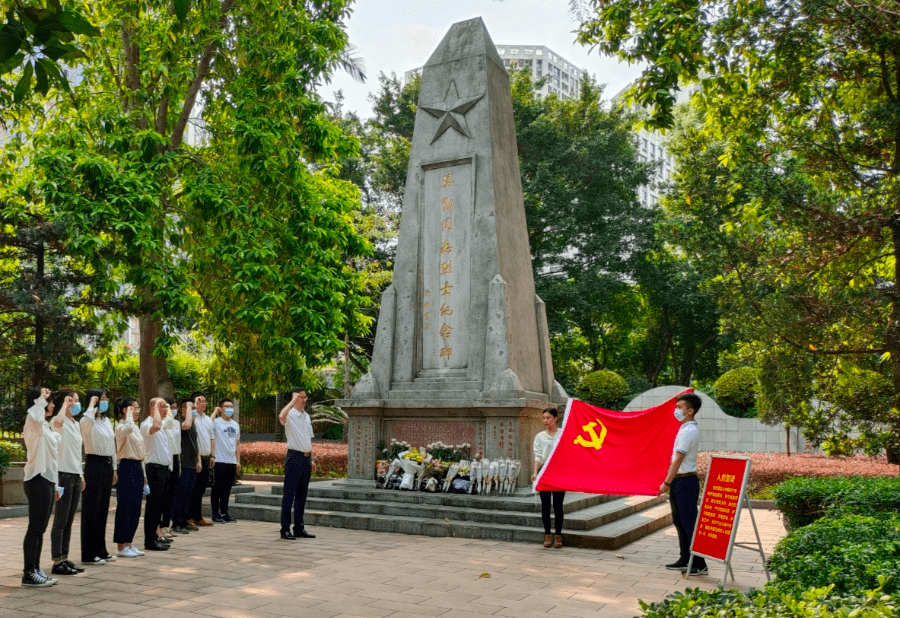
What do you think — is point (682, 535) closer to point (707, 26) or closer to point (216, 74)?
point (707, 26)

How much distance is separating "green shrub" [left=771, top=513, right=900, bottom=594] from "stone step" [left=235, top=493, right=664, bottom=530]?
4554mm

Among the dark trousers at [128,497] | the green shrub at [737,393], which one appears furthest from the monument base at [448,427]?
the green shrub at [737,393]

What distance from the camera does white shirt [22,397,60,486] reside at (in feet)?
20.7

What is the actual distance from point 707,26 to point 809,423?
6.71 m

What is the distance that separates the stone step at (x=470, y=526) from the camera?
866 cm

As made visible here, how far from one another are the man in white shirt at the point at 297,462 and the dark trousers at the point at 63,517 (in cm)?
264

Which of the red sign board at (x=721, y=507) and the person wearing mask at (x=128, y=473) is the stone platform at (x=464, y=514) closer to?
the red sign board at (x=721, y=507)

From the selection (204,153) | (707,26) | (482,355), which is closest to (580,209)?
(204,153)

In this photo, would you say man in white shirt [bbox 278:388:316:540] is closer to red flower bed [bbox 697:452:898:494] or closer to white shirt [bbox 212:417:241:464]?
white shirt [bbox 212:417:241:464]

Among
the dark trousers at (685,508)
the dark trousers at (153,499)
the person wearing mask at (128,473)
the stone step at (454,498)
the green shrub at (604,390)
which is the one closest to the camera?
the dark trousers at (685,508)

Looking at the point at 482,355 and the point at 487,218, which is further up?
the point at 487,218

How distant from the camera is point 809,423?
39.8 feet

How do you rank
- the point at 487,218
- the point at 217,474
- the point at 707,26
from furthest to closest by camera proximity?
the point at 487,218 → the point at 217,474 → the point at 707,26

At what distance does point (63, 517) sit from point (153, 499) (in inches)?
56.9
